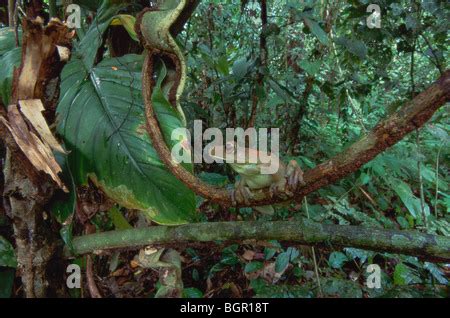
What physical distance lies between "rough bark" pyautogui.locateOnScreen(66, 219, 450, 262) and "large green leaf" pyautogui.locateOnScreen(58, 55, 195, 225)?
0.35 feet

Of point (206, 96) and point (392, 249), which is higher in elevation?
point (206, 96)

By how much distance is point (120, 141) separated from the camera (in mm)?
1304

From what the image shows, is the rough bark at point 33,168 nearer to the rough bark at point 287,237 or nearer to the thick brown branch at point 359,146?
the rough bark at point 287,237

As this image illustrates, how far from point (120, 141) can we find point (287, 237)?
65 cm

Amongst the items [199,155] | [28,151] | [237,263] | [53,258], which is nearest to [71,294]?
[53,258]

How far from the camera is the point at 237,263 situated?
1.92 meters

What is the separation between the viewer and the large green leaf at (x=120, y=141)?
1.24m

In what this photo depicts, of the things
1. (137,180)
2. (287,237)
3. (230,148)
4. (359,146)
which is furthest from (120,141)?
(359,146)

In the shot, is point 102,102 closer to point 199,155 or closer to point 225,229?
point 225,229

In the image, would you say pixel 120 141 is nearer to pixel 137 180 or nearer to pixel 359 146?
pixel 137 180

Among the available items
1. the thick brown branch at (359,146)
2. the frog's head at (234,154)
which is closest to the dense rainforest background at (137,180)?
the thick brown branch at (359,146)

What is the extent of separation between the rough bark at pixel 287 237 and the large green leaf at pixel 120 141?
11cm

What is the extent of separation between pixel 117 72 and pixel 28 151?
51cm

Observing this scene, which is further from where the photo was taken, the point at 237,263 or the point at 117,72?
the point at 237,263
